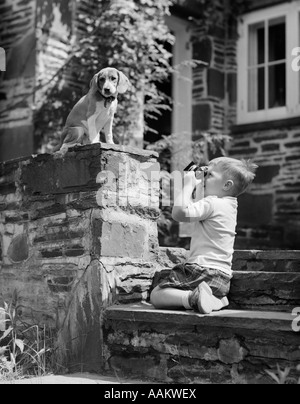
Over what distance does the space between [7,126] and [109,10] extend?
5.07 feet

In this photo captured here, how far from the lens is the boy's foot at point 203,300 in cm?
363

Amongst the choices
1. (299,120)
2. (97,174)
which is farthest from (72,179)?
(299,120)

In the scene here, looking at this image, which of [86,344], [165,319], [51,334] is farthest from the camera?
[51,334]

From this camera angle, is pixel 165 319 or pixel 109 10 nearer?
pixel 165 319

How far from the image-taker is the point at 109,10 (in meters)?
7.23

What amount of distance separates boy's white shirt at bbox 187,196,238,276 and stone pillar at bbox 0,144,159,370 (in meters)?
0.52

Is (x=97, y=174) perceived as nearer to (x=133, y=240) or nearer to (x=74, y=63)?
(x=133, y=240)

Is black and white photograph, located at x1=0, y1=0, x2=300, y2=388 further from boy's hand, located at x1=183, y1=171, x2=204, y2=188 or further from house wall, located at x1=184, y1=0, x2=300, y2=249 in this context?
house wall, located at x1=184, y1=0, x2=300, y2=249

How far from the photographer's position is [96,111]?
475 centimetres

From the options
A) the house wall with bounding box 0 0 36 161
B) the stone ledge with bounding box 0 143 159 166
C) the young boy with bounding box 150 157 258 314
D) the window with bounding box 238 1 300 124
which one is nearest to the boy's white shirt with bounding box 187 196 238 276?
the young boy with bounding box 150 157 258 314

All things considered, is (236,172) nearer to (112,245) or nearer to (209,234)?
(209,234)
